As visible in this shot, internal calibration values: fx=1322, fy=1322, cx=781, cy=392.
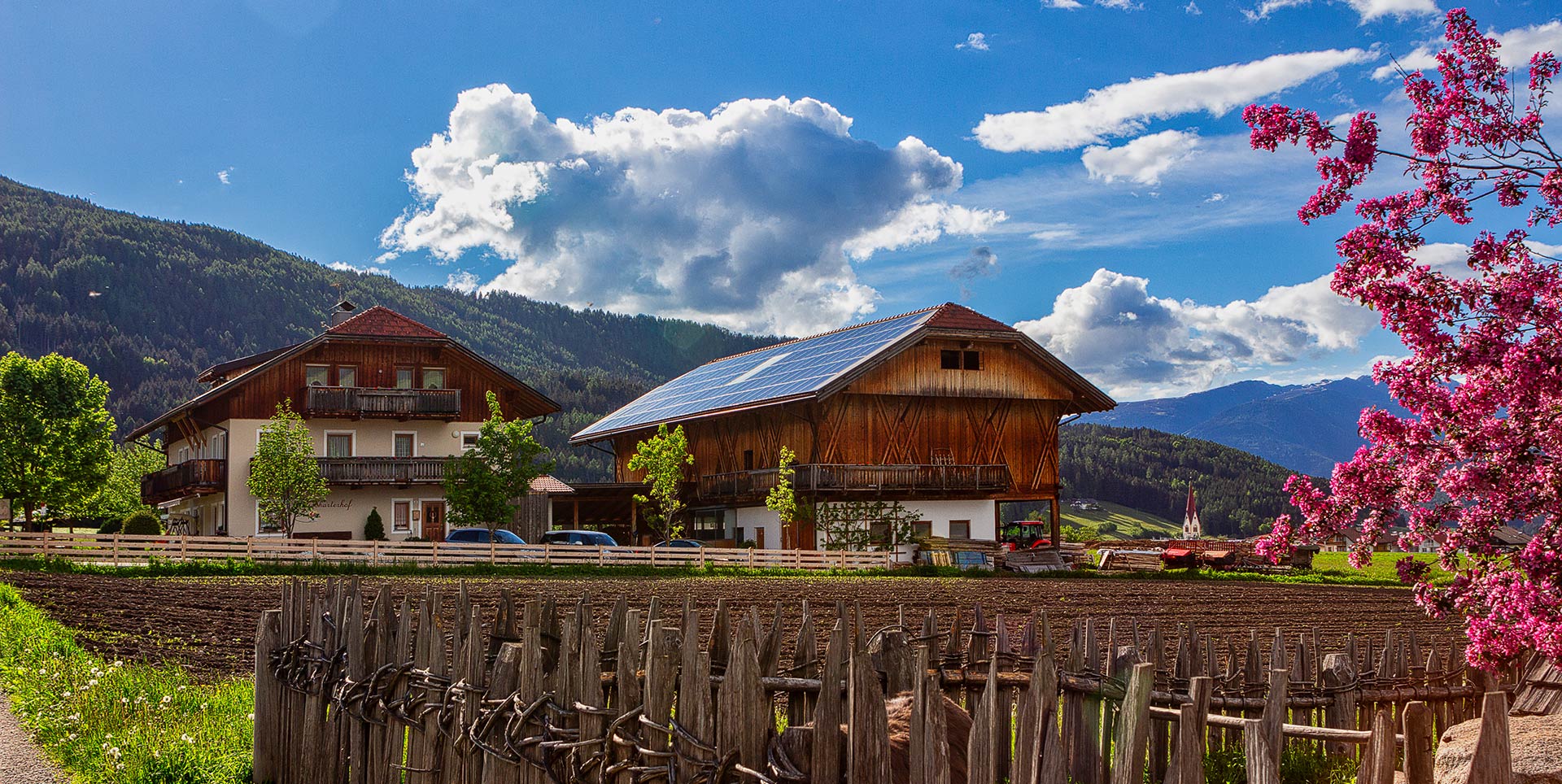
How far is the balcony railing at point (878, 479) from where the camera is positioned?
47.0 m

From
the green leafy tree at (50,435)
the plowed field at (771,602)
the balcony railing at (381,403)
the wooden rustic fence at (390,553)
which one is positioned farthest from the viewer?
the green leafy tree at (50,435)

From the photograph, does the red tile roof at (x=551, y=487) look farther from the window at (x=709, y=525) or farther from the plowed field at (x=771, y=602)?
the plowed field at (x=771, y=602)

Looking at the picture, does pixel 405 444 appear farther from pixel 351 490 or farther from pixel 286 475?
pixel 286 475

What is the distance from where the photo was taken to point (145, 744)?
341 inches

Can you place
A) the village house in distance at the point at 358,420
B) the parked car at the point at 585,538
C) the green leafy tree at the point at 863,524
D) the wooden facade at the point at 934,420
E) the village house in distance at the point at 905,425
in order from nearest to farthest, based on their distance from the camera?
the parked car at the point at 585,538, the green leafy tree at the point at 863,524, the village house in distance at the point at 905,425, the wooden facade at the point at 934,420, the village house in distance at the point at 358,420

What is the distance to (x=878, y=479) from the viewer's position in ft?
156

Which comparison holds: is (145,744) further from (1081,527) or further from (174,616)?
(1081,527)

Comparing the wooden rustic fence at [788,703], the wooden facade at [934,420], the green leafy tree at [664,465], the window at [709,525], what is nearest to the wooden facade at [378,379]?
the green leafy tree at [664,465]

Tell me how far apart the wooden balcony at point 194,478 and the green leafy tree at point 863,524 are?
22420 millimetres

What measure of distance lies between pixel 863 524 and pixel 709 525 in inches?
373

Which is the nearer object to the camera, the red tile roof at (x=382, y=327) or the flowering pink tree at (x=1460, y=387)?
the flowering pink tree at (x=1460, y=387)

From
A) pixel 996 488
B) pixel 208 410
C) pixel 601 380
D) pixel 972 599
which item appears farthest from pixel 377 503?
pixel 601 380

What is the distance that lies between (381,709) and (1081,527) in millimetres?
151847

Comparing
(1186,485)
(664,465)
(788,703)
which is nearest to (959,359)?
(664,465)
